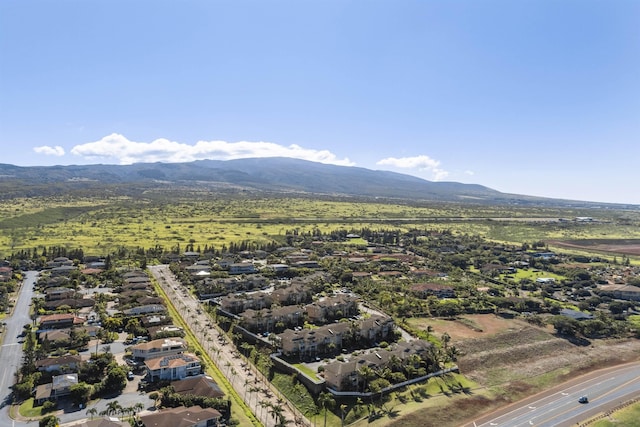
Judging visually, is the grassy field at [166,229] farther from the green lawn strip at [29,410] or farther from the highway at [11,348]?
the green lawn strip at [29,410]

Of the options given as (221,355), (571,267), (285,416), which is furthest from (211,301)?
(571,267)

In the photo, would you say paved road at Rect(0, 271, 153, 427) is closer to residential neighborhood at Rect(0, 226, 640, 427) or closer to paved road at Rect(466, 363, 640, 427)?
residential neighborhood at Rect(0, 226, 640, 427)

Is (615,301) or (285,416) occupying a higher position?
(615,301)

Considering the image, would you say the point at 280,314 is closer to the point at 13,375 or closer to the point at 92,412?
the point at 92,412

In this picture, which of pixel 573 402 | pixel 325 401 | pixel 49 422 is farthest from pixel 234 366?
pixel 573 402

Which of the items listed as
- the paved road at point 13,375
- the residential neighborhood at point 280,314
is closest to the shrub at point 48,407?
the paved road at point 13,375

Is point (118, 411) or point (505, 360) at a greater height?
point (505, 360)

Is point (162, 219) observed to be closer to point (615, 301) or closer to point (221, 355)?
point (221, 355)
